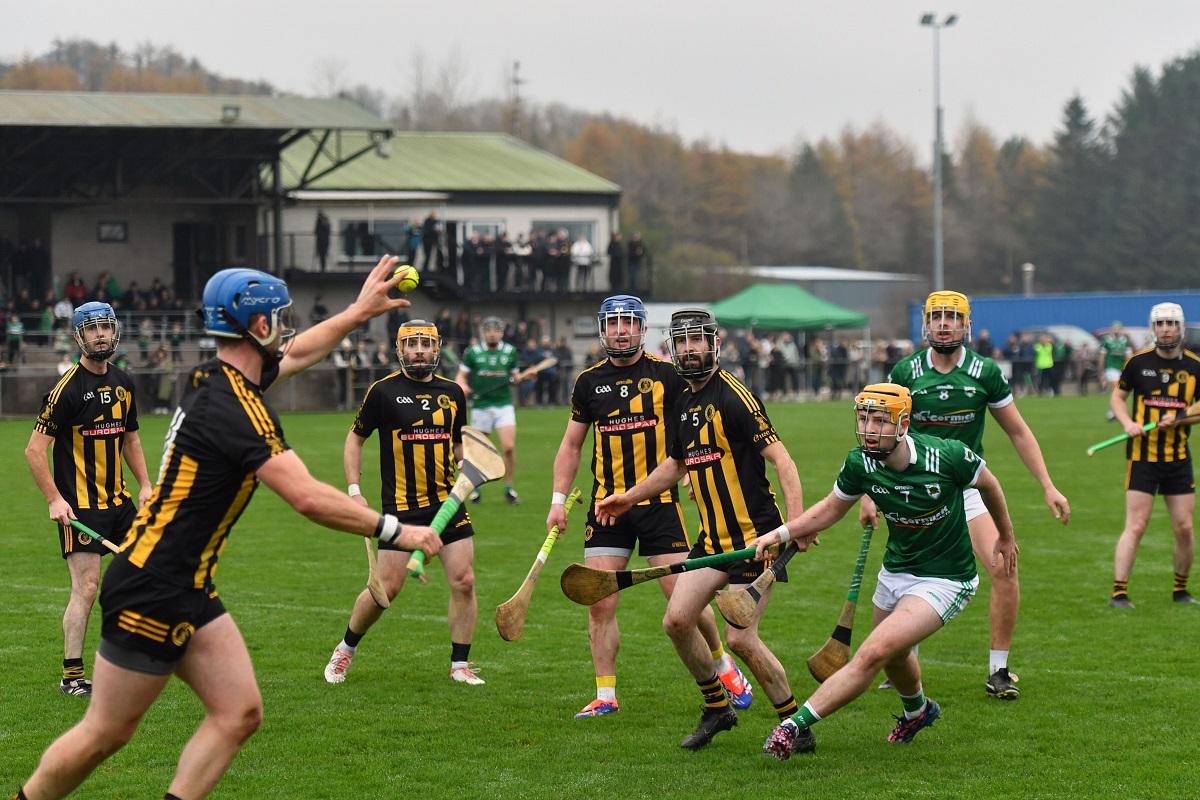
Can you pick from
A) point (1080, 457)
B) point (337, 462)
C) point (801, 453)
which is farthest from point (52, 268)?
point (1080, 457)

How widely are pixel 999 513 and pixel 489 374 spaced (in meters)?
12.1

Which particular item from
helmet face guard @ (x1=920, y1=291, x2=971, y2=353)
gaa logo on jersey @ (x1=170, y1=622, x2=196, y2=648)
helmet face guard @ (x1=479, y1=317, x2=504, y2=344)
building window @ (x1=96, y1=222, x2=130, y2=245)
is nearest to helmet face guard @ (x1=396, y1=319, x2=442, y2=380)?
helmet face guard @ (x1=920, y1=291, x2=971, y2=353)

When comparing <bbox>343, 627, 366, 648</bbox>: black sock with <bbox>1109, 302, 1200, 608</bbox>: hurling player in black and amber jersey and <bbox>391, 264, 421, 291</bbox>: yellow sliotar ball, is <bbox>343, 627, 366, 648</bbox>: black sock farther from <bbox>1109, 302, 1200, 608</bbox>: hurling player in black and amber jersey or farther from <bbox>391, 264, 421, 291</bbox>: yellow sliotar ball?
<bbox>1109, 302, 1200, 608</bbox>: hurling player in black and amber jersey

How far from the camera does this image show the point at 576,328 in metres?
47.6

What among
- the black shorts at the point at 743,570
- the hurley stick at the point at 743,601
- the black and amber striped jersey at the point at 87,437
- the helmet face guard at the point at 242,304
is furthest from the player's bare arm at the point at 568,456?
the helmet face guard at the point at 242,304

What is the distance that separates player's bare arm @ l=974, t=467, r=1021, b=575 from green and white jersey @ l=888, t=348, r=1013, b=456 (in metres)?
1.17

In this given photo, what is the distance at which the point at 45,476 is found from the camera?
8.66m

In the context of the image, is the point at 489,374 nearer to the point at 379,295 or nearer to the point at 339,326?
the point at 379,295

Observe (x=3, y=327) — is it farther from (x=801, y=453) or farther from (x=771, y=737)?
(x=771, y=737)

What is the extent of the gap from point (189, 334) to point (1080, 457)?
78.3 ft

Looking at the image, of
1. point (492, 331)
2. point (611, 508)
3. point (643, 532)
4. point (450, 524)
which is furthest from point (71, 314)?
point (611, 508)

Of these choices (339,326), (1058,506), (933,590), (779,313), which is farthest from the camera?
(779,313)

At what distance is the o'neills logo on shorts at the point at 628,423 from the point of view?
862 centimetres

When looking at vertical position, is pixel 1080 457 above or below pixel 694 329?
below
